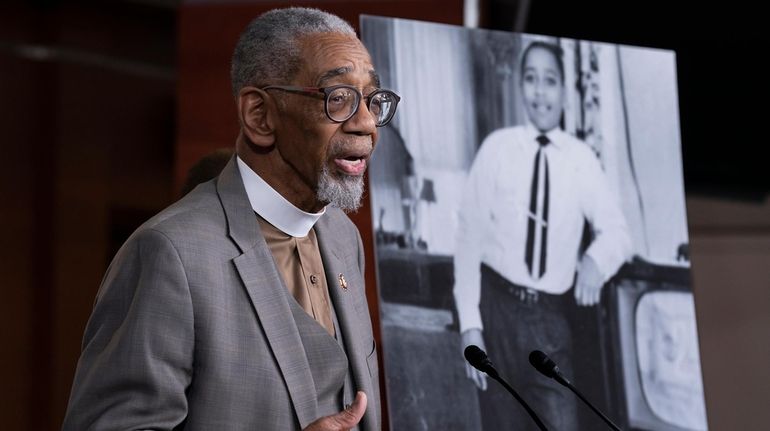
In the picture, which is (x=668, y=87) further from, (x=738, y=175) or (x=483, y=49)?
(x=738, y=175)

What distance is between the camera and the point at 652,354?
245 cm

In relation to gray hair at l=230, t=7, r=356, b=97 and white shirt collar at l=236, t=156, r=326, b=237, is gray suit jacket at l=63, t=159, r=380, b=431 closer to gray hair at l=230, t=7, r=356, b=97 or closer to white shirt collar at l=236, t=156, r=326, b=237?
white shirt collar at l=236, t=156, r=326, b=237

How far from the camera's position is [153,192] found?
6.09m

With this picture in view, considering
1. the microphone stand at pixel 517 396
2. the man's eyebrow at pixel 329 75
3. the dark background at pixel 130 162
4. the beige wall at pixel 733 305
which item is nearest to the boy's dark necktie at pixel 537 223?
the microphone stand at pixel 517 396

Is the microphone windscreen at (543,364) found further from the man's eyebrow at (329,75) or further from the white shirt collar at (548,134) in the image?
the white shirt collar at (548,134)

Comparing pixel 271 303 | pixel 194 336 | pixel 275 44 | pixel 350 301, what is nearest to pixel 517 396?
pixel 350 301

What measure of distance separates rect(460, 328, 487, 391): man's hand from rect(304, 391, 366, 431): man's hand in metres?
0.88

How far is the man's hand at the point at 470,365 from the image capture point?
7.55ft

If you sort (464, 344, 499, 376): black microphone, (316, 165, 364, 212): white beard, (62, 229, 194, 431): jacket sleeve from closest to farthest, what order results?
(62, 229, 194, 431): jacket sleeve, (316, 165, 364, 212): white beard, (464, 344, 499, 376): black microphone

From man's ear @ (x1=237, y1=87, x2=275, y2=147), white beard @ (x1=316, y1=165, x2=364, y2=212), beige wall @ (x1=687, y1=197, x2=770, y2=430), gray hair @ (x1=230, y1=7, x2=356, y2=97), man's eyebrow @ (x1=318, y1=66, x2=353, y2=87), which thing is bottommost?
beige wall @ (x1=687, y1=197, x2=770, y2=430)

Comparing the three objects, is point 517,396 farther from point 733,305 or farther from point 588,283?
point 733,305

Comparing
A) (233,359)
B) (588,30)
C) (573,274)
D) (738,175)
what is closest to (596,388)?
(573,274)

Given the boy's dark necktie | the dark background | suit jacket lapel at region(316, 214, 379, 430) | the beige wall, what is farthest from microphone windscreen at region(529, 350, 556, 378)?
the beige wall

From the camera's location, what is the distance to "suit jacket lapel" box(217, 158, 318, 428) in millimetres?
1507
